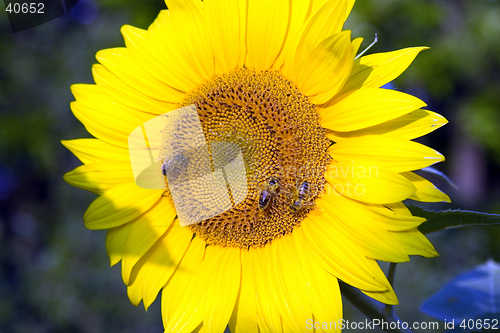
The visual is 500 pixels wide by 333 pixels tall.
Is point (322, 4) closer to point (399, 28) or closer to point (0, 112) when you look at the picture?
point (399, 28)

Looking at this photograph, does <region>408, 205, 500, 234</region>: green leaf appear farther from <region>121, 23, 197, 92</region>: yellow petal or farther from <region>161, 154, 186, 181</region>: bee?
<region>121, 23, 197, 92</region>: yellow petal

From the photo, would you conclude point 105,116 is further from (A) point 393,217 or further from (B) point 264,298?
(A) point 393,217

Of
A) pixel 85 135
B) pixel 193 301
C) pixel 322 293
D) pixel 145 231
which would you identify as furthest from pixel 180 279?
pixel 85 135

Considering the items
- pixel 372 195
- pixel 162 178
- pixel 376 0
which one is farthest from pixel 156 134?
pixel 376 0

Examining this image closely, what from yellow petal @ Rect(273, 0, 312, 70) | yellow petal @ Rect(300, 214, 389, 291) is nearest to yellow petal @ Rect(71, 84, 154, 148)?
yellow petal @ Rect(273, 0, 312, 70)

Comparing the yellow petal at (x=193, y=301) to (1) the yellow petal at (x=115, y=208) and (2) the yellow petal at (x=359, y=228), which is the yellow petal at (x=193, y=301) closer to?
(1) the yellow petal at (x=115, y=208)

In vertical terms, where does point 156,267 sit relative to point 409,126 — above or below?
below
